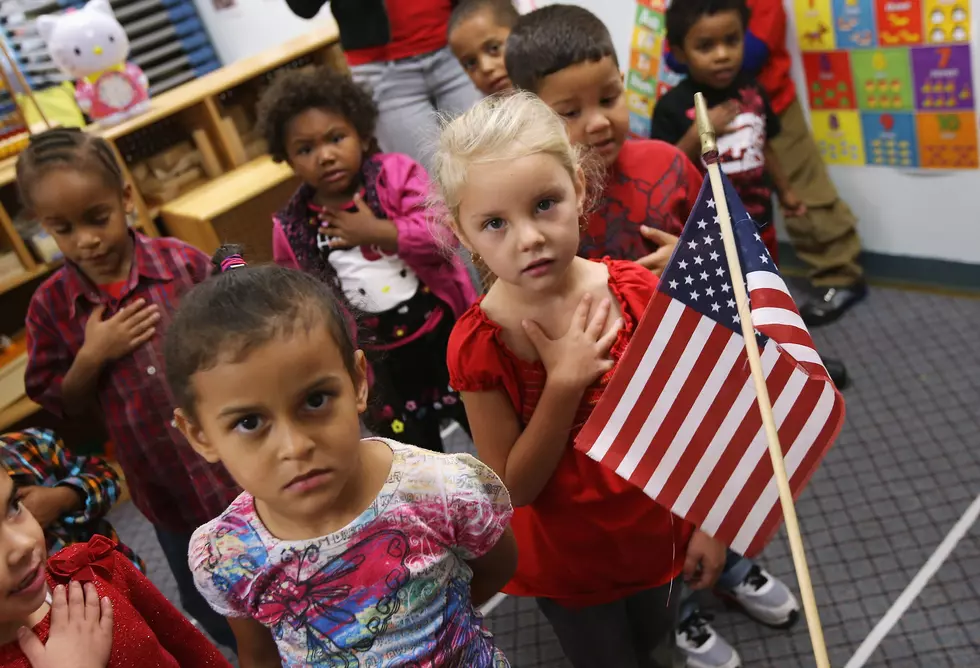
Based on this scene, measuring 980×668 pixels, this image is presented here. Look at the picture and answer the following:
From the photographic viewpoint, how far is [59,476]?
158 centimetres

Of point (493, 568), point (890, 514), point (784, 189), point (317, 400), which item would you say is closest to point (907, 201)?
point (784, 189)

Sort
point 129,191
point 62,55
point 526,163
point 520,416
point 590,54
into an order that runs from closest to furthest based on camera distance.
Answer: point 526,163 < point 520,416 < point 590,54 < point 129,191 < point 62,55

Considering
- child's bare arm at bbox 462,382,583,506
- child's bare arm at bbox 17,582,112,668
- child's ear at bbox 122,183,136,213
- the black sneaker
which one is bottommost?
the black sneaker

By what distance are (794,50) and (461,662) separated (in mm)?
2468

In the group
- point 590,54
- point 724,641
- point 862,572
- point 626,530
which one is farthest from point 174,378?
point 862,572

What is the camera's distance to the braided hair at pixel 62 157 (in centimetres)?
168

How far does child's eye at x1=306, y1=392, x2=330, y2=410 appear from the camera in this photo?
0.92 meters

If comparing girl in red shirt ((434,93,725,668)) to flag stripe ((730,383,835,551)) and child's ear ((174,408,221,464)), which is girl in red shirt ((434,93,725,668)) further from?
child's ear ((174,408,221,464))

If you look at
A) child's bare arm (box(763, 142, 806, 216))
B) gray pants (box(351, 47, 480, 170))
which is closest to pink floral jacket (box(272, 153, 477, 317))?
gray pants (box(351, 47, 480, 170))

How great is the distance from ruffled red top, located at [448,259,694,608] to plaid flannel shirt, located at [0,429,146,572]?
Answer: 2.50ft

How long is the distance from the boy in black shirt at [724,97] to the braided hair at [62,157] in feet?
4.59

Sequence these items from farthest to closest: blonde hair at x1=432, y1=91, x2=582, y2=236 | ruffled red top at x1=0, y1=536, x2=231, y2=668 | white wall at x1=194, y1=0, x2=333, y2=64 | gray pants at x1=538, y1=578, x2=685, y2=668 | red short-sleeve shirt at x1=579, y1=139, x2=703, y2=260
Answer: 1. white wall at x1=194, y1=0, x2=333, y2=64
2. red short-sleeve shirt at x1=579, y1=139, x2=703, y2=260
3. gray pants at x1=538, y1=578, x2=685, y2=668
4. blonde hair at x1=432, y1=91, x2=582, y2=236
5. ruffled red top at x1=0, y1=536, x2=231, y2=668

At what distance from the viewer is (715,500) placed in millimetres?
1220

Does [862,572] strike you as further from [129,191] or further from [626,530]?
[129,191]
